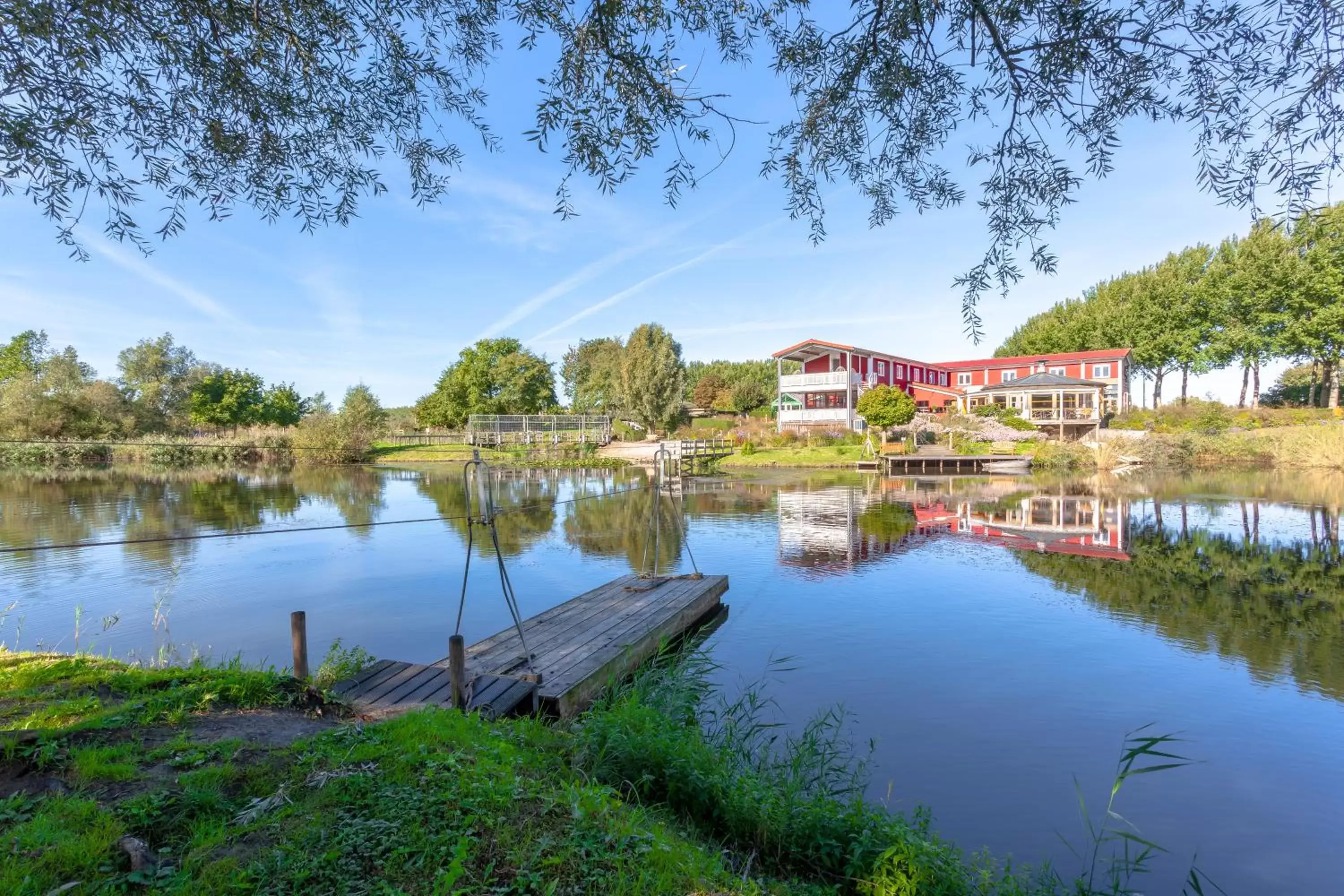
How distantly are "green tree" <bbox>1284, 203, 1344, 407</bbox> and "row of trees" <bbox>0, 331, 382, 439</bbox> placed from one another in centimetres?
5738

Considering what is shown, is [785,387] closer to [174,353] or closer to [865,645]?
[865,645]

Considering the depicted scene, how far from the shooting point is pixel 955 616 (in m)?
8.50

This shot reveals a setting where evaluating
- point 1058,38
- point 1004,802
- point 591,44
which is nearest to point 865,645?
point 1004,802

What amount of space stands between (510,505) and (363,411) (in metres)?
26.6

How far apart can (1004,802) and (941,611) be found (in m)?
4.73

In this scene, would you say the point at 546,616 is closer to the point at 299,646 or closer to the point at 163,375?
Answer: the point at 299,646

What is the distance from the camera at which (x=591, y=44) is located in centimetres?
446

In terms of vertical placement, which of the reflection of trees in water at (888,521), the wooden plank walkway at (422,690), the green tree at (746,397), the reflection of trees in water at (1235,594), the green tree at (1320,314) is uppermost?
the green tree at (1320,314)

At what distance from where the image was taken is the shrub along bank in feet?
7.50

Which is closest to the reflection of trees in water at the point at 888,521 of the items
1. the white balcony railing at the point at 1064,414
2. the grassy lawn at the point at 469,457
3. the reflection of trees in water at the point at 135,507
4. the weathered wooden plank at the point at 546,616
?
the weathered wooden plank at the point at 546,616

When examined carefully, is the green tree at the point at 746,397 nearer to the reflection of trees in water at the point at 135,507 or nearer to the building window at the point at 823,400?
the building window at the point at 823,400

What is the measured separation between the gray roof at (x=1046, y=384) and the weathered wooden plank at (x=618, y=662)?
35665 millimetres

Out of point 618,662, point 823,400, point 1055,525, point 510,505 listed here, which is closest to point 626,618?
point 618,662

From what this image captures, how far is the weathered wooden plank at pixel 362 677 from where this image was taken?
4.79 metres
